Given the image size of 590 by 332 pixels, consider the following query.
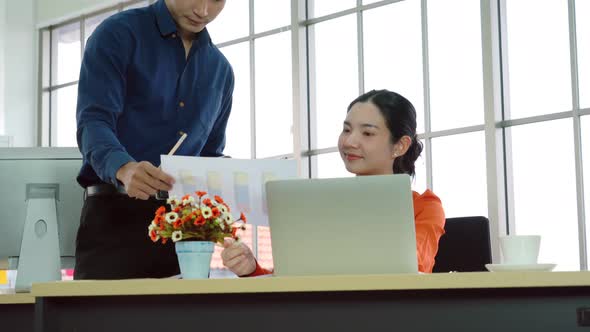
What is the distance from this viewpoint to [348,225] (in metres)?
1.52

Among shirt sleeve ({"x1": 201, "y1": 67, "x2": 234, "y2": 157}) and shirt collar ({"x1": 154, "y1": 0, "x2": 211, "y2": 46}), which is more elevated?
shirt collar ({"x1": 154, "y1": 0, "x2": 211, "y2": 46})

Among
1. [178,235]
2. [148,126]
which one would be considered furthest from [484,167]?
[178,235]

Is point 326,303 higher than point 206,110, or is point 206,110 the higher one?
point 206,110

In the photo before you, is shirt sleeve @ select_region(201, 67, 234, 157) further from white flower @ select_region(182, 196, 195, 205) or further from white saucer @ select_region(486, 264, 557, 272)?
white saucer @ select_region(486, 264, 557, 272)

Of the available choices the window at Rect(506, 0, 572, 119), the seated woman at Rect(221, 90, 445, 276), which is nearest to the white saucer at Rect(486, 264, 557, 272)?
the seated woman at Rect(221, 90, 445, 276)

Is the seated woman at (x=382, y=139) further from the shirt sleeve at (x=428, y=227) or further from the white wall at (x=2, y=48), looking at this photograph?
the white wall at (x=2, y=48)

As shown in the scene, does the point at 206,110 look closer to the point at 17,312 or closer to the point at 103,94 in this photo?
the point at 103,94

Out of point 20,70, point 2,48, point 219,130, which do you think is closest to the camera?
point 219,130

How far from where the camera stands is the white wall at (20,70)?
389 inches

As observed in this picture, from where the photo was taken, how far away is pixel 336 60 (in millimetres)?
7871

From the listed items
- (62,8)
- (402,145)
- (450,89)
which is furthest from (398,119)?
(62,8)

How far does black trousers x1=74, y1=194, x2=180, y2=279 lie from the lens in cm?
229

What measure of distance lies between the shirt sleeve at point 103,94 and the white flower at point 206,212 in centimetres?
49

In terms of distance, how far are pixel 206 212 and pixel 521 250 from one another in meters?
0.57
